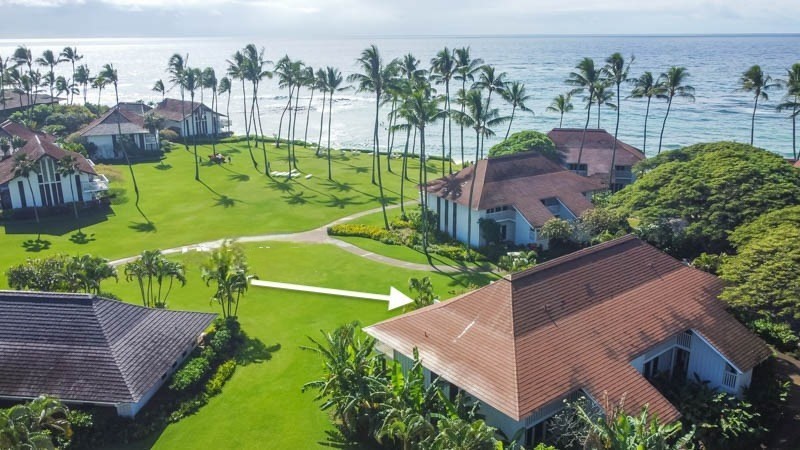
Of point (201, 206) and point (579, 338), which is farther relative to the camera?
point (201, 206)

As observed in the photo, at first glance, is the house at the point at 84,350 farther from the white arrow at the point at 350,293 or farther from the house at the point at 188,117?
the house at the point at 188,117

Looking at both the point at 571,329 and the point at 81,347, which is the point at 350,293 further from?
the point at 571,329

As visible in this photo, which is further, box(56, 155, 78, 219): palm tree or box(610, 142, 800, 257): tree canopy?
box(56, 155, 78, 219): palm tree

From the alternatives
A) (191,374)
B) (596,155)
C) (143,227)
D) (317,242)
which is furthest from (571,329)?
(596,155)

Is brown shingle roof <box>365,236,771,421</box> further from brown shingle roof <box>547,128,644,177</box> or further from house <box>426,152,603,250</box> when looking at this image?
brown shingle roof <box>547,128,644,177</box>

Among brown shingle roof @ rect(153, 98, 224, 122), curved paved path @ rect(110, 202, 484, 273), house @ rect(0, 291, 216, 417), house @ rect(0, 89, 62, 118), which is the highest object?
house @ rect(0, 89, 62, 118)

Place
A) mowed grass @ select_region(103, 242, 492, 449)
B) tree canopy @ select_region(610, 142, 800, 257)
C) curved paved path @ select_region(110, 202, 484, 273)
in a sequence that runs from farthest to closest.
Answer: curved paved path @ select_region(110, 202, 484, 273) < tree canopy @ select_region(610, 142, 800, 257) < mowed grass @ select_region(103, 242, 492, 449)

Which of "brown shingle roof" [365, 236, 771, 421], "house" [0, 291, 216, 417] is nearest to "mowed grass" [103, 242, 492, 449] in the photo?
"house" [0, 291, 216, 417]
